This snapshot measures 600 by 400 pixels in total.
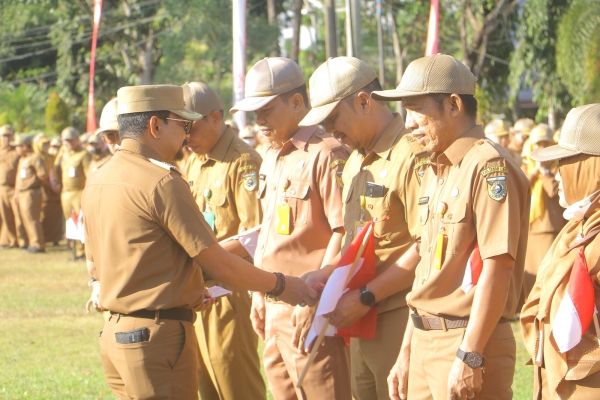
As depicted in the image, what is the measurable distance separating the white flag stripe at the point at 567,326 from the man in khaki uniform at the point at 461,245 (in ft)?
0.80

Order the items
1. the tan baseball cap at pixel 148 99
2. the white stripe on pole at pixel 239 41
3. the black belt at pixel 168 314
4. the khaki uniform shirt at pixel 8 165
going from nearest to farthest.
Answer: the black belt at pixel 168 314
the tan baseball cap at pixel 148 99
the white stripe on pole at pixel 239 41
the khaki uniform shirt at pixel 8 165

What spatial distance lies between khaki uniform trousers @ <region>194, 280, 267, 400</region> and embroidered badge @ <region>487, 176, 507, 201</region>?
2663mm

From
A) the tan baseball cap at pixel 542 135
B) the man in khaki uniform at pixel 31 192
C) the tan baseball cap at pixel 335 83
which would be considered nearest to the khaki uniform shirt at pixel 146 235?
the tan baseball cap at pixel 335 83

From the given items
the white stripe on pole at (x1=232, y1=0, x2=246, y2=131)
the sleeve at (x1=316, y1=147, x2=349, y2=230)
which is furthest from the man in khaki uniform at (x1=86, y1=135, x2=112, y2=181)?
the sleeve at (x1=316, y1=147, x2=349, y2=230)

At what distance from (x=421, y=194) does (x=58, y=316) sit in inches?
327

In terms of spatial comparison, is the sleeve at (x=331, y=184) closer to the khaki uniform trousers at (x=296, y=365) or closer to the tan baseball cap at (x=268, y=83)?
the tan baseball cap at (x=268, y=83)

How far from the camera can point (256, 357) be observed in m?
6.06

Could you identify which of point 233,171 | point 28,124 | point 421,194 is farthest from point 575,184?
point 28,124

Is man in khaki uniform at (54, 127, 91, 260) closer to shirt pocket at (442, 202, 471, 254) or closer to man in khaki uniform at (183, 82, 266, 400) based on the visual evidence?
man in khaki uniform at (183, 82, 266, 400)

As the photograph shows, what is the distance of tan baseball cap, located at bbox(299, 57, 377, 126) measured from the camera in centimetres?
464

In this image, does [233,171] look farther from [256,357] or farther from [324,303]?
[324,303]

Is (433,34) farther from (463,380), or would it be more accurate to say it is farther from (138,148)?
(463,380)

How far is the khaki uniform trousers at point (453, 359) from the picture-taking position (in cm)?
374

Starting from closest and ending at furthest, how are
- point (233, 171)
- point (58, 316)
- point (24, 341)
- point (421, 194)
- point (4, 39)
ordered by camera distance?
point (421, 194), point (233, 171), point (24, 341), point (58, 316), point (4, 39)
